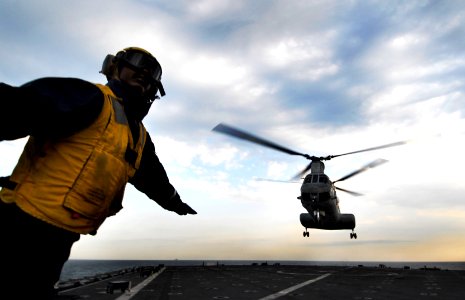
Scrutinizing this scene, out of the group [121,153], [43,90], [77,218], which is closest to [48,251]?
[77,218]

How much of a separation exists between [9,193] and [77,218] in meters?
0.47

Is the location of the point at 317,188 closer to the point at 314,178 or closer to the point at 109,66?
the point at 314,178

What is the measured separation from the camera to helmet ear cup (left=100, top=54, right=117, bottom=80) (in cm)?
334

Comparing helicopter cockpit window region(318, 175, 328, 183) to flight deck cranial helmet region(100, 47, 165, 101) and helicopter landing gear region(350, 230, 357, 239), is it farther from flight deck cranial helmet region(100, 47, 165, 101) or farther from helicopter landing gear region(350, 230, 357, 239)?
flight deck cranial helmet region(100, 47, 165, 101)

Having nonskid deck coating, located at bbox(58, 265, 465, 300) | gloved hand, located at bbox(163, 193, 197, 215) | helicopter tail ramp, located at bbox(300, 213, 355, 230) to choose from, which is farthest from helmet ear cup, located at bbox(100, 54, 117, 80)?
helicopter tail ramp, located at bbox(300, 213, 355, 230)

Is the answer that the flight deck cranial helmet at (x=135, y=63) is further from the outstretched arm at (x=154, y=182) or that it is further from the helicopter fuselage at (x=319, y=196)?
the helicopter fuselage at (x=319, y=196)

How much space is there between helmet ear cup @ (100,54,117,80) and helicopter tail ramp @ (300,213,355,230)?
30011 mm

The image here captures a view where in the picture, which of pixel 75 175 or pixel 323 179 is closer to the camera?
pixel 75 175

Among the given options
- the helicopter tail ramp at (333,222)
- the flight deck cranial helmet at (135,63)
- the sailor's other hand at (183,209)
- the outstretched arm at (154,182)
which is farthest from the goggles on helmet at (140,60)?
the helicopter tail ramp at (333,222)

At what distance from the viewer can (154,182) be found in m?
3.82

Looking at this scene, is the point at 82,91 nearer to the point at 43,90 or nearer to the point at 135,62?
the point at 43,90

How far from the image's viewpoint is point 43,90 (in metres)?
2.37

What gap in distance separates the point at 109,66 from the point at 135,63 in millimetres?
363

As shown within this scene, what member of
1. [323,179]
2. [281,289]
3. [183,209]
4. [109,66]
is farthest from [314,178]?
[109,66]
